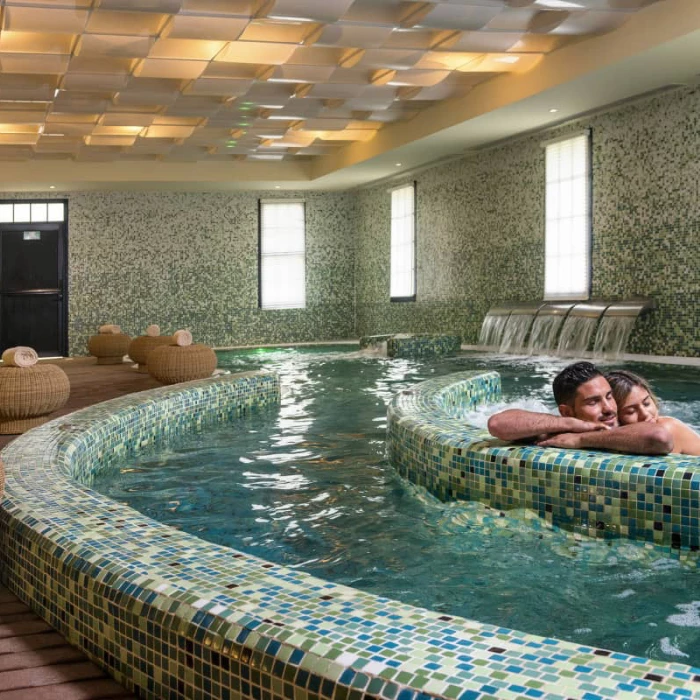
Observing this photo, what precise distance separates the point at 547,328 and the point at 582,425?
8.21 metres

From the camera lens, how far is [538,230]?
39.6ft

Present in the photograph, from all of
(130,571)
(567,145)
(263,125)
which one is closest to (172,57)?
Result: (263,125)

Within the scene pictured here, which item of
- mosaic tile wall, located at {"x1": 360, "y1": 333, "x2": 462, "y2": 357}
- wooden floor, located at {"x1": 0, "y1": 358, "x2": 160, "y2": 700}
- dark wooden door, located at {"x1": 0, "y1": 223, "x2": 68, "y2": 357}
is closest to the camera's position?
wooden floor, located at {"x1": 0, "y1": 358, "x2": 160, "y2": 700}

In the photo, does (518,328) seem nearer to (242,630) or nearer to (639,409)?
(639,409)

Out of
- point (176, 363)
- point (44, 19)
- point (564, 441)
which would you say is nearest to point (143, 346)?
point (176, 363)

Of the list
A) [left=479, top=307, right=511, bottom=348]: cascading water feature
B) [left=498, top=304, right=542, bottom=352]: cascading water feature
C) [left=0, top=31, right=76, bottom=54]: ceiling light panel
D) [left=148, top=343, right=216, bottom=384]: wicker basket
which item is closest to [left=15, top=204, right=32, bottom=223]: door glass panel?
[left=0, top=31, right=76, bottom=54]: ceiling light panel

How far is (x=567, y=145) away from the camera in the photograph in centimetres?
1142

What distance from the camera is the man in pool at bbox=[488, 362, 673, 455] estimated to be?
313 cm

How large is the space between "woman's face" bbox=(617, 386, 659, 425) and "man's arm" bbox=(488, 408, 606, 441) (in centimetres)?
16

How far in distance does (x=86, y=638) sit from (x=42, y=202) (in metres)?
15.3

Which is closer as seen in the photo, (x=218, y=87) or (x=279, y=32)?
(x=279, y=32)

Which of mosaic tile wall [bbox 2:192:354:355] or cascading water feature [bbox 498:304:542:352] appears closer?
cascading water feature [bbox 498:304:542:352]

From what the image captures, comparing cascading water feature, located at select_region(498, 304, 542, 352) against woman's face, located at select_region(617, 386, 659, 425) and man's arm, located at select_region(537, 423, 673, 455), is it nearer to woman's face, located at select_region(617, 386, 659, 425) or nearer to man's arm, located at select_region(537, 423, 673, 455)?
woman's face, located at select_region(617, 386, 659, 425)

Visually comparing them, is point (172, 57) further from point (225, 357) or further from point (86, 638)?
point (86, 638)
